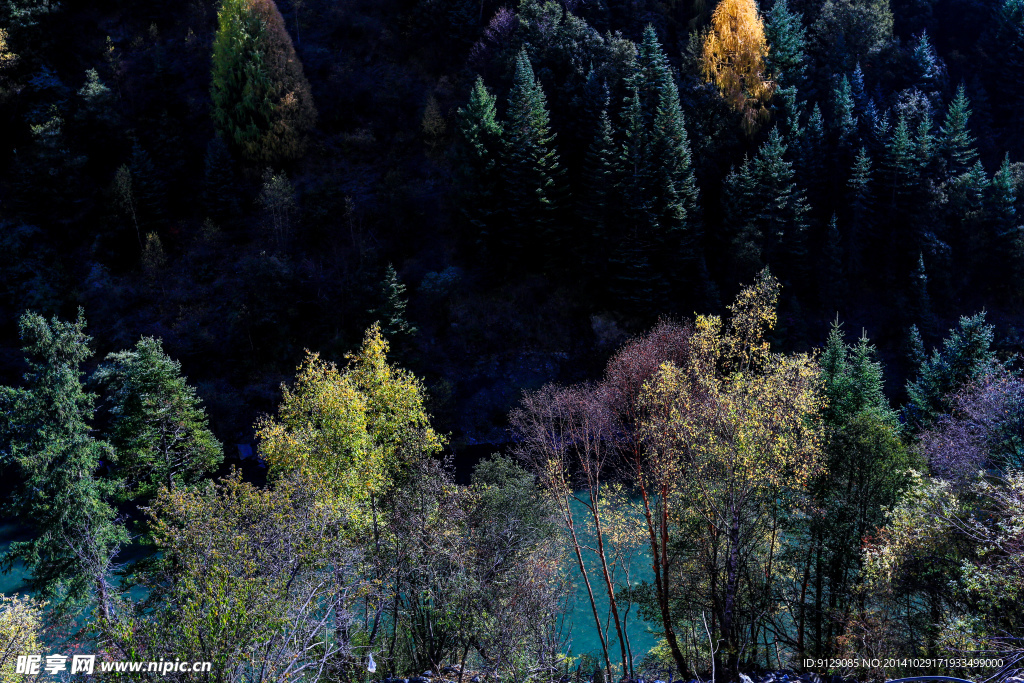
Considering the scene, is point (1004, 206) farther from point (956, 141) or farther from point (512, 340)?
point (512, 340)

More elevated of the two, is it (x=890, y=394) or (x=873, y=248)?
(x=873, y=248)

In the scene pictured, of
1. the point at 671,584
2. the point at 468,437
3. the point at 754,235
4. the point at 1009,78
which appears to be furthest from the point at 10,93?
the point at 1009,78

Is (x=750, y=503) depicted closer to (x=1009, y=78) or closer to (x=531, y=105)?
(x=531, y=105)

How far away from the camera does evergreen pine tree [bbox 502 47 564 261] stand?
4016cm

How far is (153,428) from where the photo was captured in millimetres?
24594

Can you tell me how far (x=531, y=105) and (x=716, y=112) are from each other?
11.4 m

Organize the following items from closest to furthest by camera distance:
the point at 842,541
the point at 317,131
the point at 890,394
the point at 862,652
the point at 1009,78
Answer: the point at 862,652
the point at 842,541
the point at 890,394
the point at 1009,78
the point at 317,131

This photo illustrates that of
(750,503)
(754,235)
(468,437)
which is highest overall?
(754,235)

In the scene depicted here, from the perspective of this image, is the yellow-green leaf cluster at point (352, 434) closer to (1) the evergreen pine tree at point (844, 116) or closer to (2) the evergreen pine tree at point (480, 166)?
(2) the evergreen pine tree at point (480, 166)

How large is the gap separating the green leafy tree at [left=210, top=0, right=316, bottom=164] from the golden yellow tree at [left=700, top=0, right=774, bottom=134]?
87.4 feet

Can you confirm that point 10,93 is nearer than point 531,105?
No

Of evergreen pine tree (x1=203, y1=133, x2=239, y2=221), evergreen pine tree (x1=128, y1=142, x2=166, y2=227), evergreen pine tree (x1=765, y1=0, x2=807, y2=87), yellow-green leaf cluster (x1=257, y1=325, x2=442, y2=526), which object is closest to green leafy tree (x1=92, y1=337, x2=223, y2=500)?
yellow-green leaf cluster (x1=257, y1=325, x2=442, y2=526)

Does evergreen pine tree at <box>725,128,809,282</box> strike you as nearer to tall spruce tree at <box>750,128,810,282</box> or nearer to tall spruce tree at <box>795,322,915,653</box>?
tall spruce tree at <box>750,128,810,282</box>

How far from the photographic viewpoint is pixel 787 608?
21297mm
